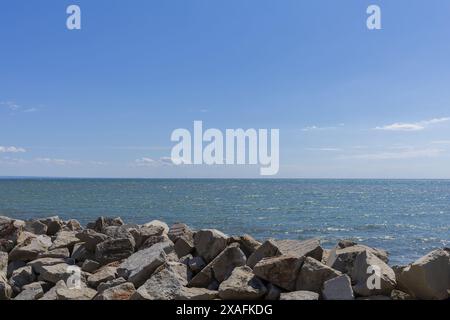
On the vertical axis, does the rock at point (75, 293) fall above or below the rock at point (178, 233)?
below

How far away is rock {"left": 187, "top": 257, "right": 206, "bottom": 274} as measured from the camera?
26.0ft

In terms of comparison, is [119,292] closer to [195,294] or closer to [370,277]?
[195,294]

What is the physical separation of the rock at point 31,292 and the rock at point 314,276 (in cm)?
439

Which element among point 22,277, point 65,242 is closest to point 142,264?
point 22,277

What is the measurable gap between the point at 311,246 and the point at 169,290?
274 cm

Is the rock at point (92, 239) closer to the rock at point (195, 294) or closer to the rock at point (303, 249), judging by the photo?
the rock at point (195, 294)

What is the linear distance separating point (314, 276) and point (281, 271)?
513mm

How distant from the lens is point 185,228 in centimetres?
992

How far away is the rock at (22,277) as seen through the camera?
→ 8.26 meters

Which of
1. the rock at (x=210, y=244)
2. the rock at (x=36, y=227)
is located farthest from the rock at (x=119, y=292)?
the rock at (x=36, y=227)

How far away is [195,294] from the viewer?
22.3 ft

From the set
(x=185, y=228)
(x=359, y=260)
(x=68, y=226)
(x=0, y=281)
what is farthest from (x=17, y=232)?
(x=359, y=260)
